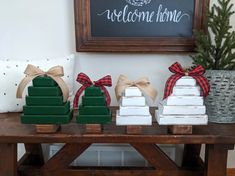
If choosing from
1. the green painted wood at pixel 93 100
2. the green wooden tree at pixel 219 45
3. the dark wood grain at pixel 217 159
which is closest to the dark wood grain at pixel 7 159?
the green painted wood at pixel 93 100

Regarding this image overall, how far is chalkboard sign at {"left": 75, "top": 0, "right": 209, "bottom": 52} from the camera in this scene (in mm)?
1411

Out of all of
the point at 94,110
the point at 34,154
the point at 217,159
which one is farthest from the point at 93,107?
the point at 34,154

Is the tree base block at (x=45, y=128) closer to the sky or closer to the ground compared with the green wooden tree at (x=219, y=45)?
closer to the ground

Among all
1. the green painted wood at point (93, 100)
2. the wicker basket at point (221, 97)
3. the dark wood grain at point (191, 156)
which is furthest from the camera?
the dark wood grain at point (191, 156)

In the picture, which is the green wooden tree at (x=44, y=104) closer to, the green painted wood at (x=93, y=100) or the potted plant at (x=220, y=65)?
the green painted wood at (x=93, y=100)

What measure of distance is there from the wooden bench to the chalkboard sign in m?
0.45

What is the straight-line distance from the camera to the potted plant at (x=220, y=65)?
1172mm

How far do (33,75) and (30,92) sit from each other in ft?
0.27

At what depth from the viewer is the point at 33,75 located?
42.3 inches

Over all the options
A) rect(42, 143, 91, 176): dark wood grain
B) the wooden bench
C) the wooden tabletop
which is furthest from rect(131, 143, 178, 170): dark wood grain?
rect(42, 143, 91, 176): dark wood grain

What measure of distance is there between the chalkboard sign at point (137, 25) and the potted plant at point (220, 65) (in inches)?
Result: 6.1

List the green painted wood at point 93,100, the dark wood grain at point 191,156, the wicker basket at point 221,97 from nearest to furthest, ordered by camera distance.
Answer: the green painted wood at point 93,100 < the wicker basket at point 221,97 < the dark wood grain at point 191,156

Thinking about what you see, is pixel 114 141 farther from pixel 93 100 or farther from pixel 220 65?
pixel 220 65

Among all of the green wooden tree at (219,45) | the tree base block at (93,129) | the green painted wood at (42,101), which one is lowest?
the tree base block at (93,129)
